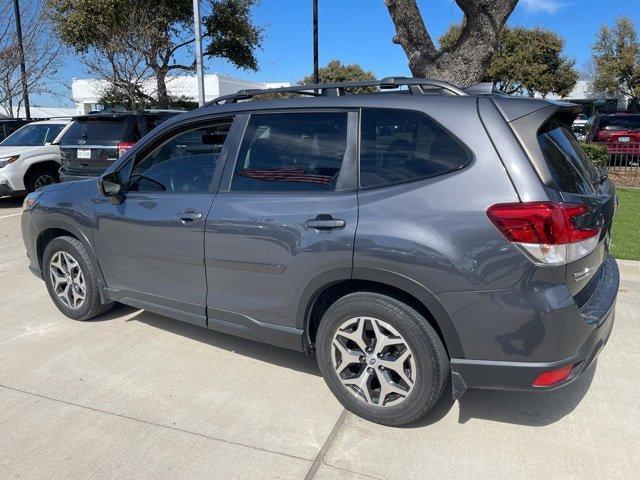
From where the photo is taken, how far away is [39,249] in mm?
4617

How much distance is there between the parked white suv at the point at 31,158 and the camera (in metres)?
10.1

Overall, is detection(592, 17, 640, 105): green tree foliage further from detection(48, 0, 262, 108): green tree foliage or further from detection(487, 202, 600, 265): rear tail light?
detection(487, 202, 600, 265): rear tail light

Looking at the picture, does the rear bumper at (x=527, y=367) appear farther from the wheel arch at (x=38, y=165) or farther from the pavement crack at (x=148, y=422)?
the wheel arch at (x=38, y=165)

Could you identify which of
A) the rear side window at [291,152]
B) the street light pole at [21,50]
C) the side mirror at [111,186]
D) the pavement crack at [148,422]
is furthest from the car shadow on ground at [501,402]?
the street light pole at [21,50]

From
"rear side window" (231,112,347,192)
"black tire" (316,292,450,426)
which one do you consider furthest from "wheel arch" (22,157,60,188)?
"black tire" (316,292,450,426)

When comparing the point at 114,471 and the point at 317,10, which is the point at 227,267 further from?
the point at 317,10

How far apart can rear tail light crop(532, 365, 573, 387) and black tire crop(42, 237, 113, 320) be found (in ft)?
10.7

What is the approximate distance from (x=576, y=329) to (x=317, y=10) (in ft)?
46.7

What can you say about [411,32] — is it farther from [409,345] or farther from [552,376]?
[552,376]

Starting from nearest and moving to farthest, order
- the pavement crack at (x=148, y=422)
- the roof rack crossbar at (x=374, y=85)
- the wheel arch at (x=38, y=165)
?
the pavement crack at (x=148, y=422)
the roof rack crossbar at (x=374, y=85)
the wheel arch at (x=38, y=165)

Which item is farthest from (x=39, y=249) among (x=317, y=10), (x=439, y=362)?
(x=317, y=10)

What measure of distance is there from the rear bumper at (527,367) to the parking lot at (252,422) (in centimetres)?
39

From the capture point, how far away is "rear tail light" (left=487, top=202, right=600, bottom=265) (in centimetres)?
239

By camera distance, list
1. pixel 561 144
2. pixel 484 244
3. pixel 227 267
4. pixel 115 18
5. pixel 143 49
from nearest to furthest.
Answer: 1. pixel 484 244
2. pixel 561 144
3. pixel 227 267
4. pixel 143 49
5. pixel 115 18
